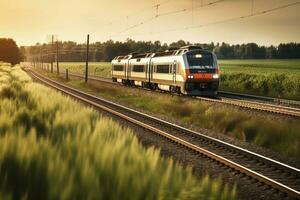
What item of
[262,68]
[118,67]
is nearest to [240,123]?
[118,67]

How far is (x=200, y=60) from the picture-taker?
30.6 meters

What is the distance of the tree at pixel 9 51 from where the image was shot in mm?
119750

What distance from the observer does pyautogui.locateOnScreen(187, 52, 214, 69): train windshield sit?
99.2 feet

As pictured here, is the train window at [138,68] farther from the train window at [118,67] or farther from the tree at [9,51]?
the tree at [9,51]

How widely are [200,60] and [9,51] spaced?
100 meters

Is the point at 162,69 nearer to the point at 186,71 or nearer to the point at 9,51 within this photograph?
the point at 186,71

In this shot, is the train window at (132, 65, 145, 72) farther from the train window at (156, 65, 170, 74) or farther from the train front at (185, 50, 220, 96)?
the train front at (185, 50, 220, 96)

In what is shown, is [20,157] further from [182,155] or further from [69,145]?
[182,155]

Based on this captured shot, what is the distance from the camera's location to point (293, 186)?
9742mm

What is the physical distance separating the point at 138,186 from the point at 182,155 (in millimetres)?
7564

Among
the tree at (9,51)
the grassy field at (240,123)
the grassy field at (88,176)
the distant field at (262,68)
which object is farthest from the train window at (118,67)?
the tree at (9,51)

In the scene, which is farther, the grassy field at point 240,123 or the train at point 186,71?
the train at point 186,71

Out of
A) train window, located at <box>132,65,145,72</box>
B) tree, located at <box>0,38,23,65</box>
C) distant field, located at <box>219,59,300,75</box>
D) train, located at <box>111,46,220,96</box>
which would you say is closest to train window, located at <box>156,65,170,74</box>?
train, located at <box>111,46,220,96</box>

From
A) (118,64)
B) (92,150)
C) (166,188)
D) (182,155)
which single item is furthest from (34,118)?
(118,64)
